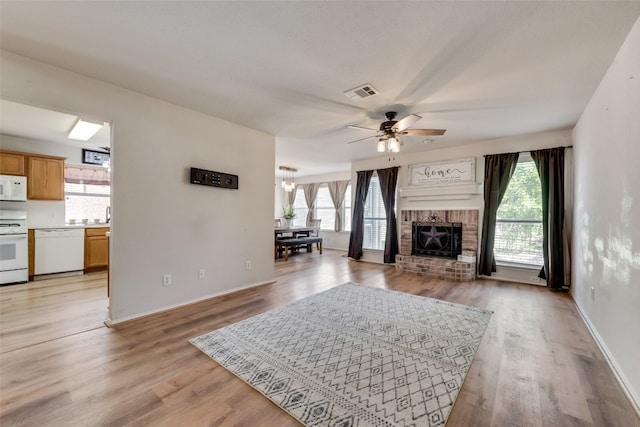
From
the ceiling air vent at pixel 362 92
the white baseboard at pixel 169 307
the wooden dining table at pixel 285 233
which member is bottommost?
the white baseboard at pixel 169 307

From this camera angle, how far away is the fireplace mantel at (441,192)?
4.93 meters

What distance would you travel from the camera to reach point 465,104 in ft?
10.2

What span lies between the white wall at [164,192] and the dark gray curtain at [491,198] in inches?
157

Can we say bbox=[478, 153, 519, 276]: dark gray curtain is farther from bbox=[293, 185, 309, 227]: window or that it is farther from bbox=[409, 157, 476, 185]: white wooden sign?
bbox=[293, 185, 309, 227]: window

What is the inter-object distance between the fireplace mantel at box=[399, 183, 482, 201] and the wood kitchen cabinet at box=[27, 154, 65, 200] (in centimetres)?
665

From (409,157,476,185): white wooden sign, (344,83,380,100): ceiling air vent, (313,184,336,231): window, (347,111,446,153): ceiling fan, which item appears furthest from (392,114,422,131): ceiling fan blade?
(313,184,336,231): window

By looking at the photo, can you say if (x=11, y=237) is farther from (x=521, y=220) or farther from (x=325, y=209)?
(x=521, y=220)

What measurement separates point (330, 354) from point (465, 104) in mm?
A: 3109

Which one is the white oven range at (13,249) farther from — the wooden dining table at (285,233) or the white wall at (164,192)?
the wooden dining table at (285,233)

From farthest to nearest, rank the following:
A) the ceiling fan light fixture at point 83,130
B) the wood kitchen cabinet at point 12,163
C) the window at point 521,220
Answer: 1. the window at point 521,220
2. the wood kitchen cabinet at point 12,163
3. the ceiling fan light fixture at point 83,130

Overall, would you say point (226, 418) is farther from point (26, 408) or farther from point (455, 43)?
point (455, 43)

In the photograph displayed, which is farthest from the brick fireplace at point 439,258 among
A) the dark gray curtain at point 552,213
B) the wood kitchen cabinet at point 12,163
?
the wood kitchen cabinet at point 12,163

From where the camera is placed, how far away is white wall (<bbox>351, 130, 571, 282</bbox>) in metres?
4.27

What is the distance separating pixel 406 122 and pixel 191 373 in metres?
3.17
